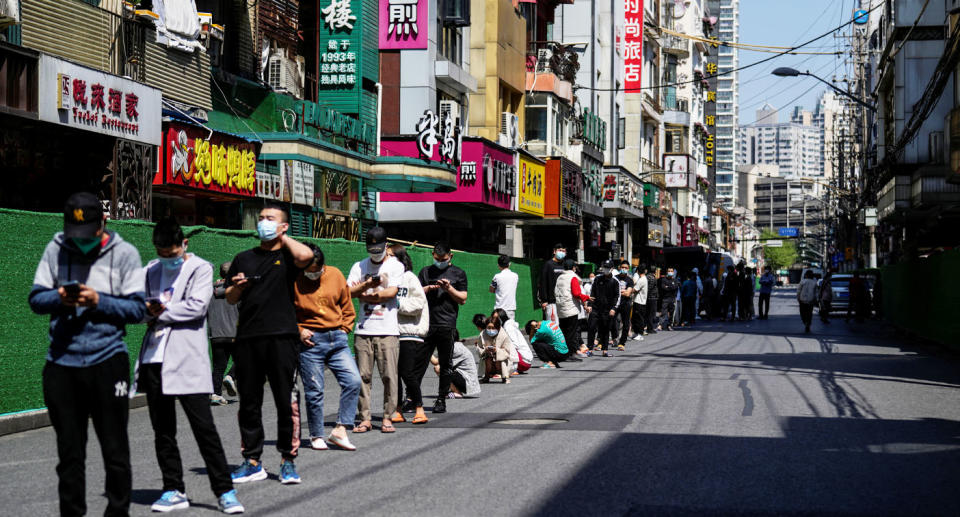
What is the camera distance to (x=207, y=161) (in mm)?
20297

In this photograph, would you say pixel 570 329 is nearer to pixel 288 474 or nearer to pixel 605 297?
pixel 605 297

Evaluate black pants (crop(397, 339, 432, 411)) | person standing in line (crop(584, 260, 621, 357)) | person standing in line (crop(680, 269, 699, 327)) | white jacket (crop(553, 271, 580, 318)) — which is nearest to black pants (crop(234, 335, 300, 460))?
black pants (crop(397, 339, 432, 411))

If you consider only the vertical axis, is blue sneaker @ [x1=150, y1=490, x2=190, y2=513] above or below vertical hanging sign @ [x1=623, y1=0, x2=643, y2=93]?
below

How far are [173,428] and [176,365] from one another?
0.39 metres

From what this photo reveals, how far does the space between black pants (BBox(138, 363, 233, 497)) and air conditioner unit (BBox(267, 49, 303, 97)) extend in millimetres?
19055

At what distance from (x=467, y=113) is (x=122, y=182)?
65.8 feet

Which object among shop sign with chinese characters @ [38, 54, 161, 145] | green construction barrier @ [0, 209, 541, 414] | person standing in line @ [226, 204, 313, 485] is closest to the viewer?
person standing in line @ [226, 204, 313, 485]

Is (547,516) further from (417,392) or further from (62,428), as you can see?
(417,392)

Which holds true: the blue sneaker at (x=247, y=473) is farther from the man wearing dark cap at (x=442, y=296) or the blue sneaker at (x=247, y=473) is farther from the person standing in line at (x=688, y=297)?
the person standing in line at (x=688, y=297)

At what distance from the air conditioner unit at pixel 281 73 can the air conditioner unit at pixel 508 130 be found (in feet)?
40.8

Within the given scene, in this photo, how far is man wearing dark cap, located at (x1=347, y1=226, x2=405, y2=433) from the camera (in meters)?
11.0

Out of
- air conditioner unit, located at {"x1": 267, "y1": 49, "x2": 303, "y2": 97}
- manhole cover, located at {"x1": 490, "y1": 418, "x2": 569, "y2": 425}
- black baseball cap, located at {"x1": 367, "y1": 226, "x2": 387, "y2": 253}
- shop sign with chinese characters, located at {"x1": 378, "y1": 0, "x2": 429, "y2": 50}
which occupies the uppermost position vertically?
shop sign with chinese characters, located at {"x1": 378, "y1": 0, "x2": 429, "y2": 50}

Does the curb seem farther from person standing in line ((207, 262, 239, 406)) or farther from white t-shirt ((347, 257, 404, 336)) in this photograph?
white t-shirt ((347, 257, 404, 336))

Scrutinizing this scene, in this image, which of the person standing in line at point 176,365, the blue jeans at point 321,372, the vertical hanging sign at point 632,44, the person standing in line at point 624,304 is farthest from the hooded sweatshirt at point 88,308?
the vertical hanging sign at point 632,44
